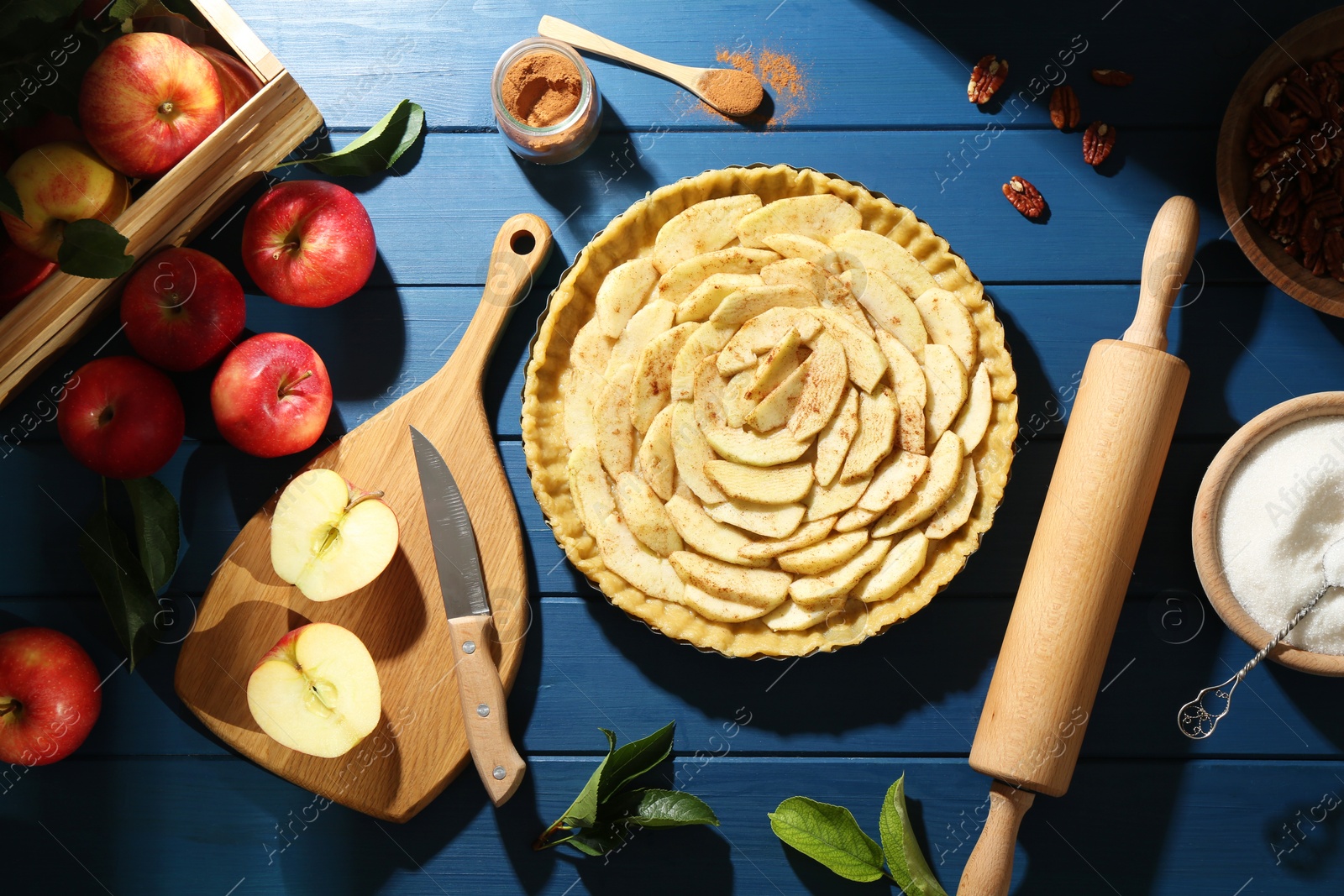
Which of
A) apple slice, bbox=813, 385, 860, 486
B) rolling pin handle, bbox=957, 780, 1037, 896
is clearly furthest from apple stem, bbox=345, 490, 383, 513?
rolling pin handle, bbox=957, 780, 1037, 896

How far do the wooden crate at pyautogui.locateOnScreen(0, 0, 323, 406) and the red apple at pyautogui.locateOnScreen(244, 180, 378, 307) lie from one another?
97 millimetres

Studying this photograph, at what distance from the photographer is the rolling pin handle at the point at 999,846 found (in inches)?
→ 62.8

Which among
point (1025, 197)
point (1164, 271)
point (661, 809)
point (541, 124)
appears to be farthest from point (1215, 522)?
point (541, 124)

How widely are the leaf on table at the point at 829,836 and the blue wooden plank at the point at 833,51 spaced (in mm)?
1492

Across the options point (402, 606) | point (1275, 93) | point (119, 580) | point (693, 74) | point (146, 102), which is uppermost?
point (1275, 93)

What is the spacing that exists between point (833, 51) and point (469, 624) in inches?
59.2

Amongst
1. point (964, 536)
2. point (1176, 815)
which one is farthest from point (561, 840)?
point (1176, 815)

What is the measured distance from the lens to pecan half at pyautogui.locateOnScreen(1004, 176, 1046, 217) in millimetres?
1827

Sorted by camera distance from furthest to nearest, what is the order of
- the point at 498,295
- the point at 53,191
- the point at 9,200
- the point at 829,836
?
the point at 498,295, the point at 829,836, the point at 53,191, the point at 9,200

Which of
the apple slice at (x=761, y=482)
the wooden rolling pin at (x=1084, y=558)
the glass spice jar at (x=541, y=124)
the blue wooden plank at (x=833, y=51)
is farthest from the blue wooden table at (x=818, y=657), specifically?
the apple slice at (x=761, y=482)

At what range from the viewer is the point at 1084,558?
1.56 m

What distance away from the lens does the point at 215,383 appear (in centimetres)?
174

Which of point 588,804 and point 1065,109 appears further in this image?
point 1065,109

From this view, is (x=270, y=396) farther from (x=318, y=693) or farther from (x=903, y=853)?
(x=903, y=853)
